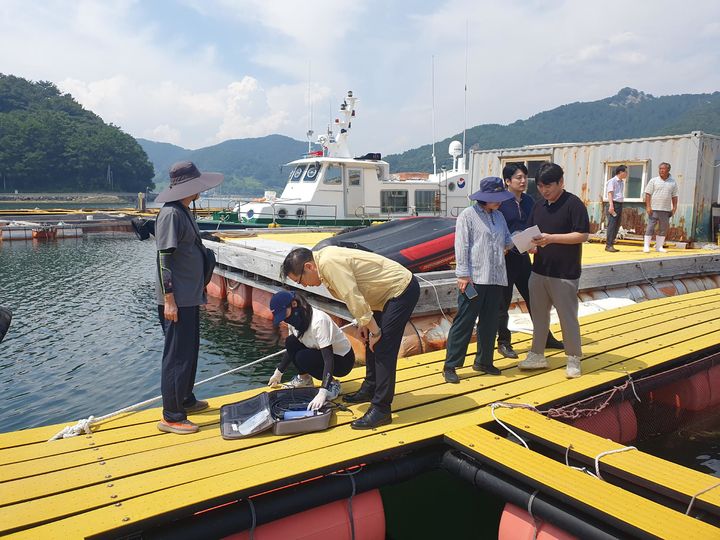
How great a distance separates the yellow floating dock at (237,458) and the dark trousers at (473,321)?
30cm

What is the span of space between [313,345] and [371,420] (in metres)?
0.79

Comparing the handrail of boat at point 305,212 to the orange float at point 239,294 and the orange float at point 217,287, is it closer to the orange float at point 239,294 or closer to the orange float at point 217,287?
the orange float at point 217,287

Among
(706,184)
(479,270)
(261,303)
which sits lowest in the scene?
(261,303)

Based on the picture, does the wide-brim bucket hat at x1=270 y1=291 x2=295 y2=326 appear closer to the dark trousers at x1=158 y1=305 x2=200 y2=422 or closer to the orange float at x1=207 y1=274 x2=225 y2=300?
the dark trousers at x1=158 y1=305 x2=200 y2=422

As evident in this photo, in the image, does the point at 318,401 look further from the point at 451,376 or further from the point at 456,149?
the point at 456,149

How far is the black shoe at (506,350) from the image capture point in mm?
5586

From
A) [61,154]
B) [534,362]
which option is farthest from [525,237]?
[61,154]

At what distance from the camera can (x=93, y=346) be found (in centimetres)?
948

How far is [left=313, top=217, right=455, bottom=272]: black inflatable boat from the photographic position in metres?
7.77

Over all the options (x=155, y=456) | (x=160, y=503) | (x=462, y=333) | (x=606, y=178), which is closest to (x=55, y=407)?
(x=155, y=456)

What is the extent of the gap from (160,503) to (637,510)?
252 cm

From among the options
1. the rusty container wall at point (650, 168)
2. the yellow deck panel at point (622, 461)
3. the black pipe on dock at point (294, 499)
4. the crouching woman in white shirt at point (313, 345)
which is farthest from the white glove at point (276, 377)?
the rusty container wall at point (650, 168)

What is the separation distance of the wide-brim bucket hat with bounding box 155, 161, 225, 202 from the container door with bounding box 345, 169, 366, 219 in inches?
657

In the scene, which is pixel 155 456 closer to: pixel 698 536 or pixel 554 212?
pixel 698 536
